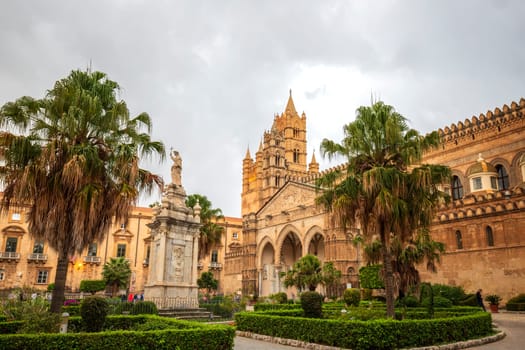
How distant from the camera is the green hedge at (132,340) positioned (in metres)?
8.02

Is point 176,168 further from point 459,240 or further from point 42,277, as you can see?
point 42,277

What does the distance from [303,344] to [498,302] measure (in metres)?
20.3

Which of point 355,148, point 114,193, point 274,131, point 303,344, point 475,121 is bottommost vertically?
point 303,344

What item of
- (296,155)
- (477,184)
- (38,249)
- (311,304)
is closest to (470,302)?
(477,184)

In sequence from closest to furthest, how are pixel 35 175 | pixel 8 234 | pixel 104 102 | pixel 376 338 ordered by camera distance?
1. pixel 376 338
2. pixel 35 175
3. pixel 104 102
4. pixel 8 234

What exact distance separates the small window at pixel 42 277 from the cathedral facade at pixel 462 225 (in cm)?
2293

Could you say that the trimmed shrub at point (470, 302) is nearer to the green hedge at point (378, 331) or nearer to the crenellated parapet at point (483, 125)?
the green hedge at point (378, 331)

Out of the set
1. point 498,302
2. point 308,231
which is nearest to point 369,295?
point 498,302

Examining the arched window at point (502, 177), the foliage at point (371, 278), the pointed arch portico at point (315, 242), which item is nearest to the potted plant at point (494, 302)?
the foliage at point (371, 278)

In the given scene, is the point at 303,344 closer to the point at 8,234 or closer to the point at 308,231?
the point at 308,231

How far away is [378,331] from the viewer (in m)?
10.2

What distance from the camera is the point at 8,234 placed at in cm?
4444

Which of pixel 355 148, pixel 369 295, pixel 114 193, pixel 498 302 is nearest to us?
pixel 114 193

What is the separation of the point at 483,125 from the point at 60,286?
36116mm
